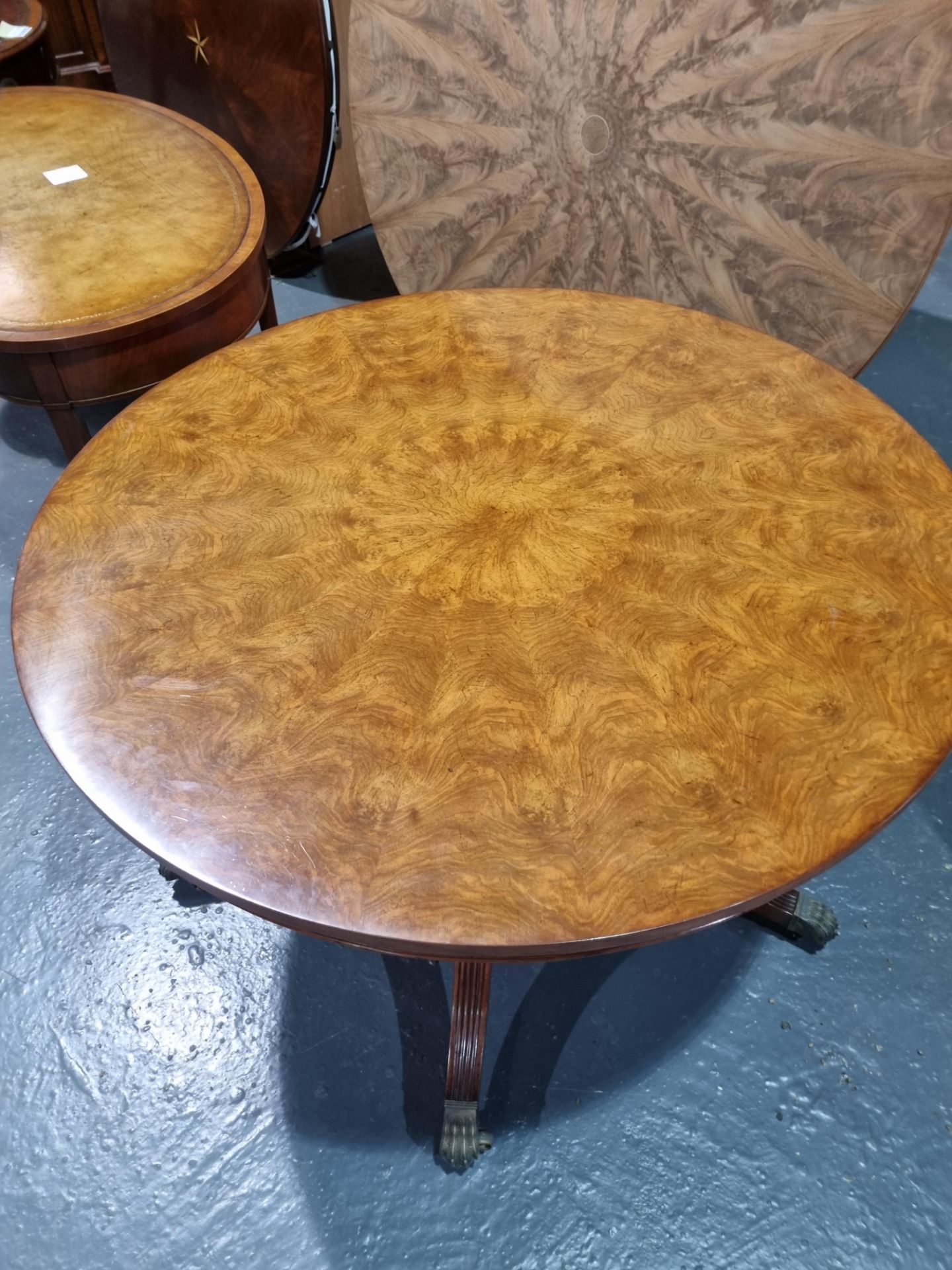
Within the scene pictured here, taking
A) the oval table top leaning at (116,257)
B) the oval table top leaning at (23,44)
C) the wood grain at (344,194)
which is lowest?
the wood grain at (344,194)

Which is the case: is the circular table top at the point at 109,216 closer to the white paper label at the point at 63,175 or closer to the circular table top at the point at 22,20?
the white paper label at the point at 63,175

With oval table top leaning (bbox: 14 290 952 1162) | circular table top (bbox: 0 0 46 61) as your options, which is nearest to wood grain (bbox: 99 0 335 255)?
circular table top (bbox: 0 0 46 61)

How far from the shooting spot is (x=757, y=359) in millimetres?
1188

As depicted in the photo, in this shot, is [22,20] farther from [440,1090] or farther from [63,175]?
[440,1090]

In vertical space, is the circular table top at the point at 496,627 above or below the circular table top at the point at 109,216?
below

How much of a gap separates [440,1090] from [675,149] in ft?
5.03

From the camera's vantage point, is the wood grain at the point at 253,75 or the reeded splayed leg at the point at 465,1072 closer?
the reeded splayed leg at the point at 465,1072

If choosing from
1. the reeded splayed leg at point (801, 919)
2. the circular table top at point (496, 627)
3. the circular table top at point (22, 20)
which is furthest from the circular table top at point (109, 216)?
the reeded splayed leg at point (801, 919)

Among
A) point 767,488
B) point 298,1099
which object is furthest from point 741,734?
point 298,1099

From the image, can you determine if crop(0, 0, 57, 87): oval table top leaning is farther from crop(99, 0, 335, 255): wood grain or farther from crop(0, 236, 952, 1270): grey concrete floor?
crop(0, 236, 952, 1270): grey concrete floor

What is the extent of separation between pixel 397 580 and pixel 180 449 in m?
0.32

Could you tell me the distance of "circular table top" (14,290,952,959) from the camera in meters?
0.71

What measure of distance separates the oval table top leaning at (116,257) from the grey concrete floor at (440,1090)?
2.20 feet

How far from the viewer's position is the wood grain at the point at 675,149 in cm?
140
